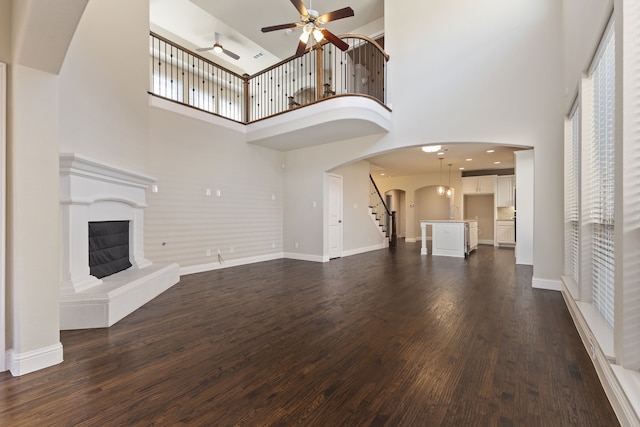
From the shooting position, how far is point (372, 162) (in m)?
9.03

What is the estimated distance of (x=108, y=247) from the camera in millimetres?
3766

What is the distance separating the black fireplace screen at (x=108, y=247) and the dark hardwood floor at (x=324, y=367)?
0.81 meters

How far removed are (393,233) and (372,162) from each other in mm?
3119

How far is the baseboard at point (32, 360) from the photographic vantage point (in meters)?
1.97

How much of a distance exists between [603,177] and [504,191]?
27.8 ft

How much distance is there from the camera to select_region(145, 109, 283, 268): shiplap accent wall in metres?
5.04

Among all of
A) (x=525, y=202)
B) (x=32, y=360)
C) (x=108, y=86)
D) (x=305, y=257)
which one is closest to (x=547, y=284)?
(x=525, y=202)

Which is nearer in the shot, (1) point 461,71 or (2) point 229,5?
(1) point 461,71

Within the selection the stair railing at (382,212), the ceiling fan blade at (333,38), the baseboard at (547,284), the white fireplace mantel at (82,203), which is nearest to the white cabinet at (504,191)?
the stair railing at (382,212)

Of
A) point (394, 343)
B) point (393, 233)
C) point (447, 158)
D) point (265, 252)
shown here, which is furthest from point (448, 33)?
point (393, 233)

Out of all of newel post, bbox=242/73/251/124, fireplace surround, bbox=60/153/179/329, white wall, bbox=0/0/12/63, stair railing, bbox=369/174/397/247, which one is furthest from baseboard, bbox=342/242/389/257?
white wall, bbox=0/0/12/63

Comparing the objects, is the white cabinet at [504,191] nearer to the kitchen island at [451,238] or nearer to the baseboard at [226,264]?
the kitchen island at [451,238]

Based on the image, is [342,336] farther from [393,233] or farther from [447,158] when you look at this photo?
[393,233]

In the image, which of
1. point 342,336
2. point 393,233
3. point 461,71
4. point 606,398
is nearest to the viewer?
point 606,398
